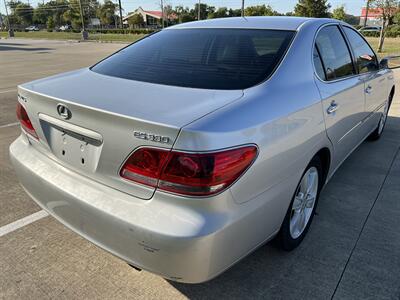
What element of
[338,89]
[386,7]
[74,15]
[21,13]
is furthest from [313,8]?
[21,13]

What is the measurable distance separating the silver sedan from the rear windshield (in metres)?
0.01

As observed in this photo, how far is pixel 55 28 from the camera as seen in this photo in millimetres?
97312

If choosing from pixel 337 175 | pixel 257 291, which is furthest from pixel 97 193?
pixel 337 175

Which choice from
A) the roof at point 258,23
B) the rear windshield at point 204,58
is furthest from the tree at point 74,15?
the rear windshield at point 204,58

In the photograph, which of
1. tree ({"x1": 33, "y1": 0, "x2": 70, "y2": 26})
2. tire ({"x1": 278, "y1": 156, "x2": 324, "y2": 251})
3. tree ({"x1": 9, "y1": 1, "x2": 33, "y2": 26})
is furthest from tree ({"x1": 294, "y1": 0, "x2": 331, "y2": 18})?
tree ({"x1": 9, "y1": 1, "x2": 33, "y2": 26})

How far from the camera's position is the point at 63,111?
2.13 metres

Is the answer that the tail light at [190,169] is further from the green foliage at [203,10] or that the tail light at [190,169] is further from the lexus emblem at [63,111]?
the green foliage at [203,10]

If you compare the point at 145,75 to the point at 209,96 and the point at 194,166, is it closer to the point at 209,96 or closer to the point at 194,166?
the point at 209,96

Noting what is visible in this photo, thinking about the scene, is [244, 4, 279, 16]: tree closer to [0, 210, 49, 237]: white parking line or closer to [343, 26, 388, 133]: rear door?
[343, 26, 388, 133]: rear door

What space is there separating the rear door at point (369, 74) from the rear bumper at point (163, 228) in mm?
2446

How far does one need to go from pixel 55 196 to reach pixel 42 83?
0.82 metres

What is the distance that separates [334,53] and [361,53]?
0.93 meters

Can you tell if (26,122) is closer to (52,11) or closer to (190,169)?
(190,169)

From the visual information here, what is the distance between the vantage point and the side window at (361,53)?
148 inches
